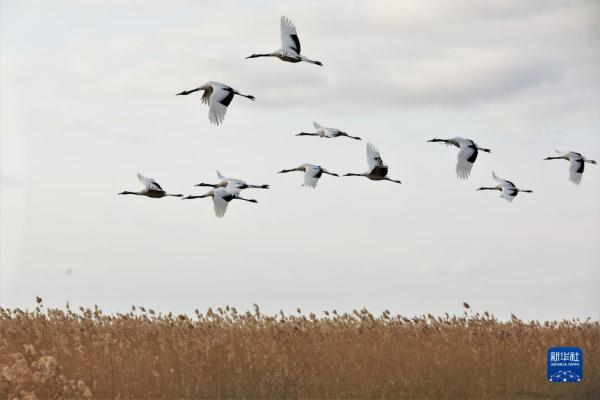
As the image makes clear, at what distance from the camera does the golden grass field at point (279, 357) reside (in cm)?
1315

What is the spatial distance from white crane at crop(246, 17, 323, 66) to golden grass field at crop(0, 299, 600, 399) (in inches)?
148

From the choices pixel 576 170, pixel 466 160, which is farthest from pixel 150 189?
pixel 576 170

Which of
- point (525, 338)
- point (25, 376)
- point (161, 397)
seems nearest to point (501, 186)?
point (525, 338)

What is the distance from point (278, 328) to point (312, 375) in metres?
1.92

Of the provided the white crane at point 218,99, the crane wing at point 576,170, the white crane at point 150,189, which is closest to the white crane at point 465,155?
the crane wing at point 576,170

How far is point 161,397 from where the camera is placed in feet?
42.5

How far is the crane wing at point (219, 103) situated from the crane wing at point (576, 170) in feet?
21.7

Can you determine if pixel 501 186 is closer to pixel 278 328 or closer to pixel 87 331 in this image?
pixel 278 328

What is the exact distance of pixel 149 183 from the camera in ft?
54.7

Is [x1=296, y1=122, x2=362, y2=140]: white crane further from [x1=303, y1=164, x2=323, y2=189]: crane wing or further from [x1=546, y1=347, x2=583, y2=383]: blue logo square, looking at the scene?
[x1=546, y1=347, x2=583, y2=383]: blue logo square

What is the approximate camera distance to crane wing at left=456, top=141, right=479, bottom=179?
16.5m

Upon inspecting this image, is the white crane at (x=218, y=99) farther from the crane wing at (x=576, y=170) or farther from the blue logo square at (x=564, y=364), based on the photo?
the crane wing at (x=576, y=170)

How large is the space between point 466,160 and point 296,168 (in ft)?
10.8

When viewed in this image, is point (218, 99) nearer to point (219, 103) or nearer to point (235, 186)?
point (219, 103)
